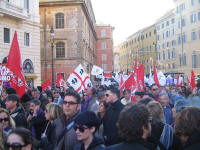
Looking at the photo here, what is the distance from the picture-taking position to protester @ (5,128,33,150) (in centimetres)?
283

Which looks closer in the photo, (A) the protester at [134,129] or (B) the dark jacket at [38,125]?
(A) the protester at [134,129]

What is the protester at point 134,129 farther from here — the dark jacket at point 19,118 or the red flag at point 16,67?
the red flag at point 16,67

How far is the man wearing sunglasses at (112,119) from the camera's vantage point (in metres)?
4.54

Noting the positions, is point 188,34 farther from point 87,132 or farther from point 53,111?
point 87,132

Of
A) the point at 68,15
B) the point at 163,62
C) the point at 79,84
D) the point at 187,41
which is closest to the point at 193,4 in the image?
the point at 187,41

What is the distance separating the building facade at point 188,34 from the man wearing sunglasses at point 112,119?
4740 centimetres

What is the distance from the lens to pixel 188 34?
51781mm

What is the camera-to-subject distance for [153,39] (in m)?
70.6

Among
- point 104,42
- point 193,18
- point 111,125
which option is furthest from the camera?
point 104,42

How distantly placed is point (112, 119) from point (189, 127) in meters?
2.04

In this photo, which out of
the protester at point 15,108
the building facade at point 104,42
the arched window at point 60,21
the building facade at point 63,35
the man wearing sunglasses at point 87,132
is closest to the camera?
the man wearing sunglasses at point 87,132

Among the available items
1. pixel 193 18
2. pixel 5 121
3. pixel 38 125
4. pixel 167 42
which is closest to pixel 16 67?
pixel 38 125

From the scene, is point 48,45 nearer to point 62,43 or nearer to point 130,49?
point 62,43

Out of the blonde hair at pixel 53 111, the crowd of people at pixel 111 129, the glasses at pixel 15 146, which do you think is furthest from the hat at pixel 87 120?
the blonde hair at pixel 53 111
